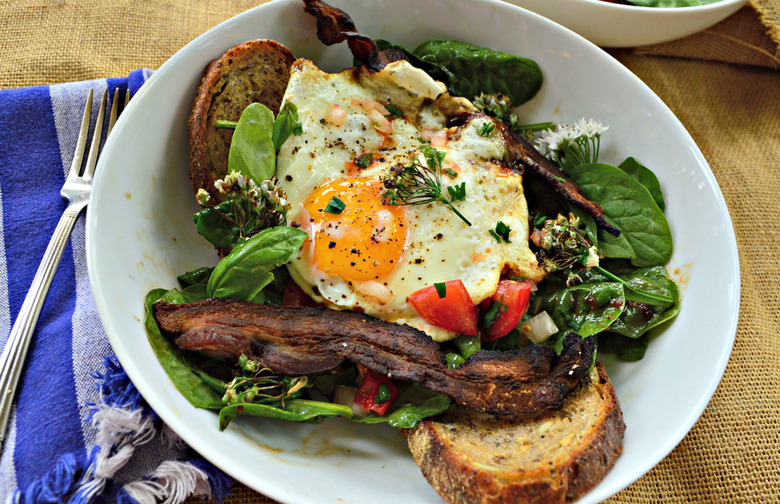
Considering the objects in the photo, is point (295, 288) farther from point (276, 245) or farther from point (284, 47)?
point (284, 47)

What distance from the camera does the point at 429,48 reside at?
3506 millimetres

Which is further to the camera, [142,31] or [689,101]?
[689,101]

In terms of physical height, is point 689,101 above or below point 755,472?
above

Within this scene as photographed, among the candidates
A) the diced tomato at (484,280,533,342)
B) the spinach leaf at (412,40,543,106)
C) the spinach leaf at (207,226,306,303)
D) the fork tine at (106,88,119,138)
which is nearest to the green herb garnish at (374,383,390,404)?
the diced tomato at (484,280,533,342)

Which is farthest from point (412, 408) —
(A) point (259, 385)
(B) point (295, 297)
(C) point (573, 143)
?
(C) point (573, 143)

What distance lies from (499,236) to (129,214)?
1911 mm

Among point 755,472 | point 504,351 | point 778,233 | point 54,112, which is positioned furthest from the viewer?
point 778,233

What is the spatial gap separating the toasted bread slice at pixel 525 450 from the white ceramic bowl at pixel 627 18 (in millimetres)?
2383

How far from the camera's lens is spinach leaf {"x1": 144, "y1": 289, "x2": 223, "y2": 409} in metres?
2.61

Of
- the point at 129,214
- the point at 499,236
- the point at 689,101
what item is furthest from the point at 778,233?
the point at 129,214

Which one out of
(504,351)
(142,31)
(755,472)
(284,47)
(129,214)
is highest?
(284,47)

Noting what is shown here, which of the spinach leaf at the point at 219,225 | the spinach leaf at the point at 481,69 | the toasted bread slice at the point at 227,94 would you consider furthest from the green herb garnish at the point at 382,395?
the spinach leaf at the point at 481,69

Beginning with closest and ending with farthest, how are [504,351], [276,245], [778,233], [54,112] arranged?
[276,245], [504,351], [54,112], [778,233]

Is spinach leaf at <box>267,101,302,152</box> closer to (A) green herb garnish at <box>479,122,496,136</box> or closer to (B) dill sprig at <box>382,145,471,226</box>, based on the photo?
(B) dill sprig at <box>382,145,471,226</box>
